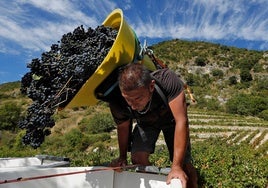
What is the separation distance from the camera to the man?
88.0 inches

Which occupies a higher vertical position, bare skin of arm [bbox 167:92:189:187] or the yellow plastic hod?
the yellow plastic hod

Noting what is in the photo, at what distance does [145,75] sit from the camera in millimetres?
2256

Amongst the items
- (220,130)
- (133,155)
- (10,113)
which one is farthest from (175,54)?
(133,155)

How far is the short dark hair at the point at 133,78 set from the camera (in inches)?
86.7

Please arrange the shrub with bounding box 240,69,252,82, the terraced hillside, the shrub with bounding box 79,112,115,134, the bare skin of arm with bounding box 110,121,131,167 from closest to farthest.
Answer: the bare skin of arm with bounding box 110,121,131,167, the terraced hillside, the shrub with bounding box 79,112,115,134, the shrub with bounding box 240,69,252,82

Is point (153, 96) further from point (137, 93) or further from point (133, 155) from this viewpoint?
point (133, 155)

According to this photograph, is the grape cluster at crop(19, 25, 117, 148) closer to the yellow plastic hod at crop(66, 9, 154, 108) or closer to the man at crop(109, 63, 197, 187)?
the yellow plastic hod at crop(66, 9, 154, 108)

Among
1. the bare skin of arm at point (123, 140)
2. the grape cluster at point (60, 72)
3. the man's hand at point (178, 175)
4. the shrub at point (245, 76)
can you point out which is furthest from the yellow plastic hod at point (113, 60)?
the shrub at point (245, 76)

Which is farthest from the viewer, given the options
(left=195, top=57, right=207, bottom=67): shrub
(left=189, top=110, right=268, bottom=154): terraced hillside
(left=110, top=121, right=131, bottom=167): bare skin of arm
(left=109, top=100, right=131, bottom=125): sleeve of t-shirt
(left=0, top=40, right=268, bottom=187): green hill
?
(left=195, top=57, right=207, bottom=67): shrub

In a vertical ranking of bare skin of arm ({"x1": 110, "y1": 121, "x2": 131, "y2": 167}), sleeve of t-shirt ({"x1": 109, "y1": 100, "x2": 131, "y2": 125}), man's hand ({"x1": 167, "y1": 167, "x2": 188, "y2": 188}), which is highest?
sleeve of t-shirt ({"x1": 109, "y1": 100, "x2": 131, "y2": 125})

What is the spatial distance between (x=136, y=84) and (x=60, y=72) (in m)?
0.54

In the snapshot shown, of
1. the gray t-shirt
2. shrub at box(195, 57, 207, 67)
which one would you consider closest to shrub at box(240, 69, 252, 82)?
shrub at box(195, 57, 207, 67)

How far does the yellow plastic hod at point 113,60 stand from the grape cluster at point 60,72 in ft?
0.13

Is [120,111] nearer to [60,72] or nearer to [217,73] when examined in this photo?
[60,72]
